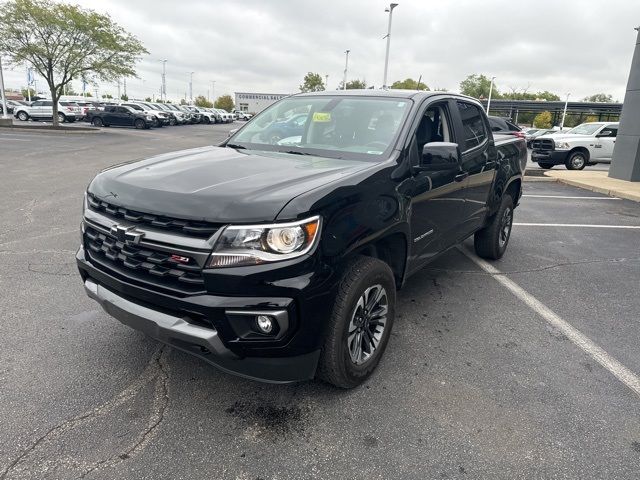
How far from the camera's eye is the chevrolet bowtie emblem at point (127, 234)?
242cm

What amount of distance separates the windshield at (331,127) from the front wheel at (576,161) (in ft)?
51.6

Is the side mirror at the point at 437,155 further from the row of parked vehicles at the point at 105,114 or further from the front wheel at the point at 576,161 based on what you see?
the row of parked vehicles at the point at 105,114

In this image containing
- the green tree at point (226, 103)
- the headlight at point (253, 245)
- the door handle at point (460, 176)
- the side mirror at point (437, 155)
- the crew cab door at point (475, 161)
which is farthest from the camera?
the green tree at point (226, 103)

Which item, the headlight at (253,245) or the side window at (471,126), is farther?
the side window at (471,126)

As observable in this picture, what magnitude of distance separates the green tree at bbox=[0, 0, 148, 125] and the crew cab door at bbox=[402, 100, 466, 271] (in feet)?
82.2

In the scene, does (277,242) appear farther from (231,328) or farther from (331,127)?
Result: (331,127)

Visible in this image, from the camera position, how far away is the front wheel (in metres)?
16.8

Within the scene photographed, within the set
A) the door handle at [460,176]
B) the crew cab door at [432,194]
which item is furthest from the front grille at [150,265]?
the door handle at [460,176]

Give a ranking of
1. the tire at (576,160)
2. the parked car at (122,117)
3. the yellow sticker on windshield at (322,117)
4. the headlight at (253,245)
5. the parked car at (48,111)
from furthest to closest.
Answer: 1. the parked car at (48,111)
2. the parked car at (122,117)
3. the tire at (576,160)
4. the yellow sticker on windshield at (322,117)
5. the headlight at (253,245)

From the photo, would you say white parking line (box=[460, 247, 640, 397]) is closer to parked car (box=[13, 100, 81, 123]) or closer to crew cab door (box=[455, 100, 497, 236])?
crew cab door (box=[455, 100, 497, 236])

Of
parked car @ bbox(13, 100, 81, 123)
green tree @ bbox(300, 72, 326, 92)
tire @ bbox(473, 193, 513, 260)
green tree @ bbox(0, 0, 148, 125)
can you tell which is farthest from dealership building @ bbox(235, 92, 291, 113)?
tire @ bbox(473, 193, 513, 260)

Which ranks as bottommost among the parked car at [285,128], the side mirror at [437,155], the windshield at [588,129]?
the side mirror at [437,155]

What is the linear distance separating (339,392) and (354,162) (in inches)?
58.4

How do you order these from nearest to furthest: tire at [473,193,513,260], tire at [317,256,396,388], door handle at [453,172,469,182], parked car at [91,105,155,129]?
tire at [317,256,396,388], door handle at [453,172,469,182], tire at [473,193,513,260], parked car at [91,105,155,129]
